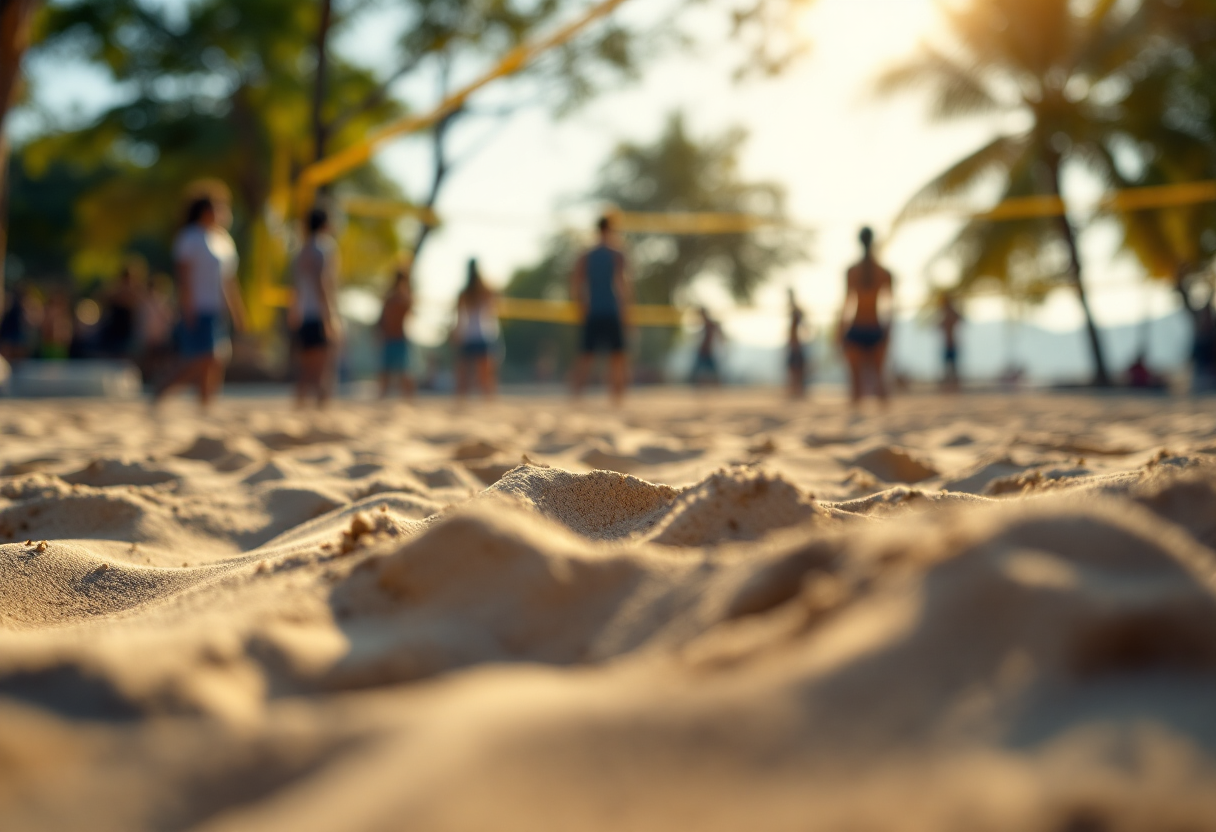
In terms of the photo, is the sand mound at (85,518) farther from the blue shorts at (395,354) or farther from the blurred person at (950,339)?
the blurred person at (950,339)

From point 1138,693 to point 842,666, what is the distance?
0.19 meters

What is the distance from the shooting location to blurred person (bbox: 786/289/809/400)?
11789mm

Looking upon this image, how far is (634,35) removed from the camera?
15836 millimetres

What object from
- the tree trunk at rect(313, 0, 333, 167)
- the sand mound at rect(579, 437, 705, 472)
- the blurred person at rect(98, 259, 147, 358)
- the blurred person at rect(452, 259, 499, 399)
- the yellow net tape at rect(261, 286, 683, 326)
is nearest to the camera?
the sand mound at rect(579, 437, 705, 472)

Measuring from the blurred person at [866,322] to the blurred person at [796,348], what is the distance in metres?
5.36

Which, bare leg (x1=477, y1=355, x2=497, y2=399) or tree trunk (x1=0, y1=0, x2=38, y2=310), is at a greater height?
tree trunk (x1=0, y1=0, x2=38, y2=310)

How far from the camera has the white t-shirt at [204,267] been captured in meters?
4.98

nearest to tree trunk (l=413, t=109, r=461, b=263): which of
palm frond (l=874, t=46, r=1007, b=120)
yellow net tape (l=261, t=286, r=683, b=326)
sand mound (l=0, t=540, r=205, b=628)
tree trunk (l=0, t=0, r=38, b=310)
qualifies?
yellow net tape (l=261, t=286, r=683, b=326)

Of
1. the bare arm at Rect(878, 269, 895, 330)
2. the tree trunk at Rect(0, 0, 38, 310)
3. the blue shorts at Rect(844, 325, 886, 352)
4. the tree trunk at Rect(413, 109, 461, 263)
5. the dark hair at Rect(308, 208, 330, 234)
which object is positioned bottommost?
the blue shorts at Rect(844, 325, 886, 352)

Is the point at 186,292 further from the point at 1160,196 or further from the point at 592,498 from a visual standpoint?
the point at 1160,196

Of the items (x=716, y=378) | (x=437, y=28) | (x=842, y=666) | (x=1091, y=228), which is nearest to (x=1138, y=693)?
(x=842, y=666)

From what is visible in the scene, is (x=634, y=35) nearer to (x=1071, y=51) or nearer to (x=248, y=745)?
(x=1071, y=51)

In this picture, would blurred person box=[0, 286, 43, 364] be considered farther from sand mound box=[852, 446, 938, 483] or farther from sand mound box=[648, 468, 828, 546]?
sand mound box=[648, 468, 828, 546]

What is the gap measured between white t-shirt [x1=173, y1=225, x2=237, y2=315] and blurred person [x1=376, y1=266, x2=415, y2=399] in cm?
300
